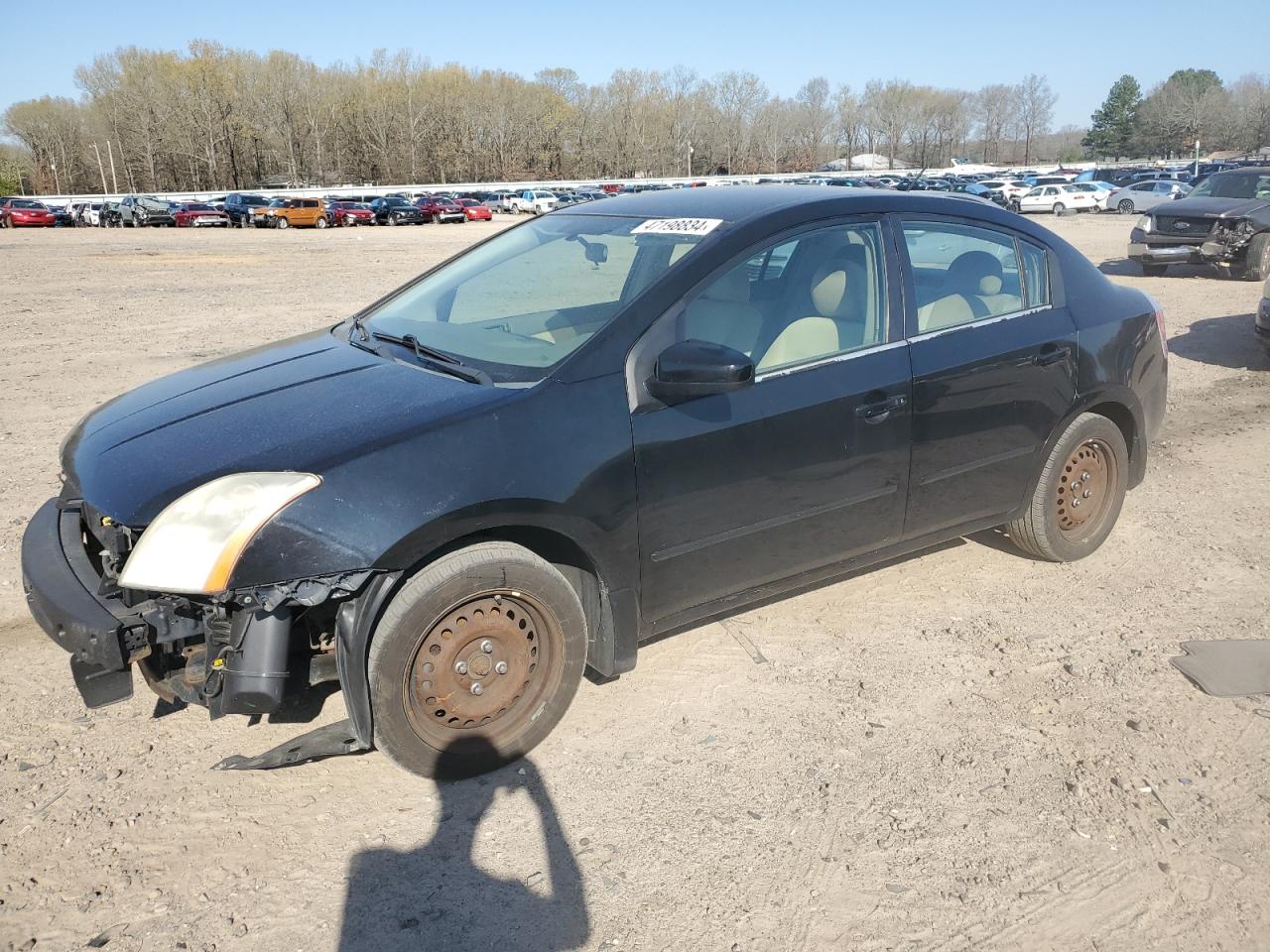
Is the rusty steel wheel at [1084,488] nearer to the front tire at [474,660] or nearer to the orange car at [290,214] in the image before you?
the front tire at [474,660]

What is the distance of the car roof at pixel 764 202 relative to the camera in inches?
150

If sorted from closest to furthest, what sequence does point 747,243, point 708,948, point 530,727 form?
1. point 708,948
2. point 530,727
3. point 747,243

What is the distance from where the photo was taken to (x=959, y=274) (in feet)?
13.8

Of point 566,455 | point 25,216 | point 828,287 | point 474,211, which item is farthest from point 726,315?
point 25,216

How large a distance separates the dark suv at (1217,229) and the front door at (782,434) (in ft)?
47.4

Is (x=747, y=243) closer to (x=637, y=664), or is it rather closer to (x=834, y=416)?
(x=834, y=416)

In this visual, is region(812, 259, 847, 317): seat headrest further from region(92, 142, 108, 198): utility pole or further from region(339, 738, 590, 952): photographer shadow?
region(92, 142, 108, 198): utility pole

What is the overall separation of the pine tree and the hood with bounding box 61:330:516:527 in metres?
137

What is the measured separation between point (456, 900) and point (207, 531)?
1228 millimetres

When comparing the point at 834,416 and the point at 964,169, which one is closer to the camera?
the point at 834,416

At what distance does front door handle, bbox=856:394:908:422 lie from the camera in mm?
3707

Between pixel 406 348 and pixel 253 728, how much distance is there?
1480 millimetres

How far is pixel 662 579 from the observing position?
133 inches

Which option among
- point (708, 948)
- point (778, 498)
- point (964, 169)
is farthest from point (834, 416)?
point (964, 169)
